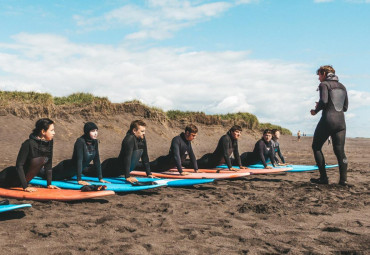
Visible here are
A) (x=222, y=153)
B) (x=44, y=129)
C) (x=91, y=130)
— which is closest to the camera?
(x=44, y=129)

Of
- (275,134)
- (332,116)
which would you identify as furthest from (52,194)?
(275,134)

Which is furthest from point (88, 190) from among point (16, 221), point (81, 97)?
point (81, 97)

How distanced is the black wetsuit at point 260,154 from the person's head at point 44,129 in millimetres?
5874

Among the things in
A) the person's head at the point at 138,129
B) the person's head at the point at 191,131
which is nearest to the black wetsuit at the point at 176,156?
the person's head at the point at 191,131

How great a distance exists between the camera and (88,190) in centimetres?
554

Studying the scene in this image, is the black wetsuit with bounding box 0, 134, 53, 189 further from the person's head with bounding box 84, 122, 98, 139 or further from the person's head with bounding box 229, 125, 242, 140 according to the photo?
the person's head with bounding box 229, 125, 242, 140

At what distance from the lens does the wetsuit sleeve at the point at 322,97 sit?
6.82 metres

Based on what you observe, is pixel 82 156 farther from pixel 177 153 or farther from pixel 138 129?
pixel 177 153

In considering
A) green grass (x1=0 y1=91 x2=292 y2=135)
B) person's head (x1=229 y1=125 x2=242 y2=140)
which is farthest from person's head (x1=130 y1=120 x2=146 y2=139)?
green grass (x1=0 y1=91 x2=292 y2=135)

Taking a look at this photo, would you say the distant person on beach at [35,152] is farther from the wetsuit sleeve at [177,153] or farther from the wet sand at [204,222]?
the wetsuit sleeve at [177,153]

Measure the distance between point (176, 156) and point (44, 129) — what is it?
3038mm

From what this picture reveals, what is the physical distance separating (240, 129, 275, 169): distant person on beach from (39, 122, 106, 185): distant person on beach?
15.6 feet

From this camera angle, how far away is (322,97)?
6.84m

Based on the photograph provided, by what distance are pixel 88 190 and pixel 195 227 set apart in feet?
6.85
